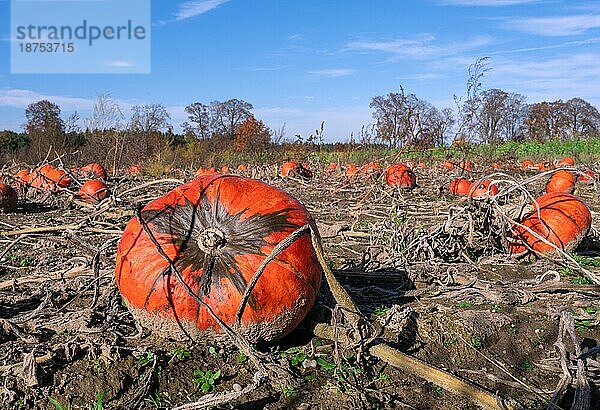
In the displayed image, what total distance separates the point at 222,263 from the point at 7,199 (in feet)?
22.4

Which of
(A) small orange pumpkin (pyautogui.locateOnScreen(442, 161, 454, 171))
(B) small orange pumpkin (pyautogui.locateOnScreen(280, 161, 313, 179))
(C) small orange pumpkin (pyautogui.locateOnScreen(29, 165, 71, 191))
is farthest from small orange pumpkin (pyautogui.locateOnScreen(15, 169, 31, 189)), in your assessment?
(A) small orange pumpkin (pyautogui.locateOnScreen(442, 161, 454, 171))

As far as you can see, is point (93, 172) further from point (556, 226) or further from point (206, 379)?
point (206, 379)

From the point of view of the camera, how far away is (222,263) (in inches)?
113

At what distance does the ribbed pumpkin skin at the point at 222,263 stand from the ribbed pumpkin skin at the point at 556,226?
2.88m

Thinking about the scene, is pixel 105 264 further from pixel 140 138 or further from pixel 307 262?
pixel 140 138

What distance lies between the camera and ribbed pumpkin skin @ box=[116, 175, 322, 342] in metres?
2.80

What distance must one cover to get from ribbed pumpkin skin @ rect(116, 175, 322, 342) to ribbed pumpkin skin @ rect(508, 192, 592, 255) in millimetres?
2879

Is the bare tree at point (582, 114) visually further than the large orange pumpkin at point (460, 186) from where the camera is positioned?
Yes

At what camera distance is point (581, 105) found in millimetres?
51375

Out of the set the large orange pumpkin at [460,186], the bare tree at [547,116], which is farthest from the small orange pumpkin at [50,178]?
the bare tree at [547,116]

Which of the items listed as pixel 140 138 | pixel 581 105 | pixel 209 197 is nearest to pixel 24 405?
pixel 209 197

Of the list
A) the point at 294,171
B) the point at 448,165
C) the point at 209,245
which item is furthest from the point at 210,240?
the point at 448,165

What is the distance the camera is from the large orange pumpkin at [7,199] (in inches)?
332

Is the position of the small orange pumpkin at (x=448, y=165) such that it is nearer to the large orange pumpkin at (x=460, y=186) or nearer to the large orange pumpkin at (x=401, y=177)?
the large orange pumpkin at (x=460, y=186)
